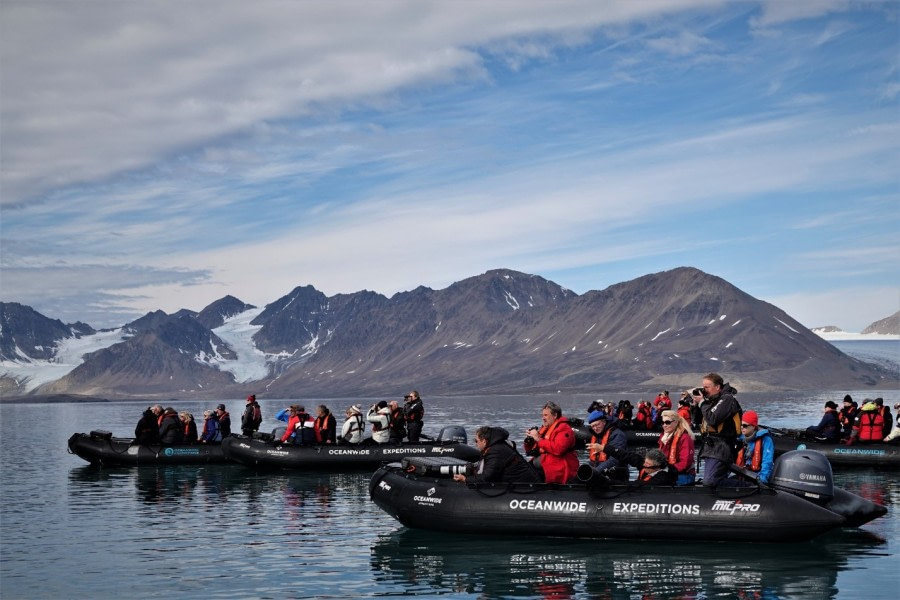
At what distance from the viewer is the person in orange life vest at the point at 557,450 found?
68.7 ft

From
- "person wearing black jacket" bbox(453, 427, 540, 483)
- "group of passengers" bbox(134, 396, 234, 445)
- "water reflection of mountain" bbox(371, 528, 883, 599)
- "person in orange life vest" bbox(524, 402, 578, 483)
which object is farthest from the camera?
"group of passengers" bbox(134, 396, 234, 445)

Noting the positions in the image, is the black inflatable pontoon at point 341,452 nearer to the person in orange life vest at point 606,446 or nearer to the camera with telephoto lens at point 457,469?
the camera with telephoto lens at point 457,469

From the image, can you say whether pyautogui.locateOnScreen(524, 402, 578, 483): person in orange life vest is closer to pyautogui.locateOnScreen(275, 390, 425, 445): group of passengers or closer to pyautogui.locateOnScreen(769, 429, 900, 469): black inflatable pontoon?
pyautogui.locateOnScreen(275, 390, 425, 445): group of passengers

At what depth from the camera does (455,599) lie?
16797 mm

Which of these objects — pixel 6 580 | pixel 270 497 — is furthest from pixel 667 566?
pixel 270 497

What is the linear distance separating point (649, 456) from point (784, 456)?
2868mm

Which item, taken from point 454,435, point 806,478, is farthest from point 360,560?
point 454,435

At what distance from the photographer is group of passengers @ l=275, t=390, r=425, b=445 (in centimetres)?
3550

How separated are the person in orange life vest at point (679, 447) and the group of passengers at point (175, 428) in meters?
22.5

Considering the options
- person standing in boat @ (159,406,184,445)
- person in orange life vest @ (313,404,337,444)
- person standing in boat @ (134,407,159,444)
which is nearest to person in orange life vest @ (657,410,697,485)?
person in orange life vest @ (313,404,337,444)

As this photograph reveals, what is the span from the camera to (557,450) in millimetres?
21078

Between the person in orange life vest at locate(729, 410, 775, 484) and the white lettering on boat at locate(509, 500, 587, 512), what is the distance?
12.2ft

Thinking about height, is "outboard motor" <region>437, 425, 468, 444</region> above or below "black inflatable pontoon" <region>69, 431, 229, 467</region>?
above

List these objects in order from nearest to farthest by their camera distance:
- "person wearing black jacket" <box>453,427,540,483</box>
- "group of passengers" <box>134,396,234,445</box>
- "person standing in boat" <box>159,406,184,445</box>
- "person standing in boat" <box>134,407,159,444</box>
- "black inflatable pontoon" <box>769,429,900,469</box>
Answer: "person wearing black jacket" <box>453,427,540,483</box>, "black inflatable pontoon" <box>769,429,900,469</box>, "person standing in boat" <box>159,406,184,445</box>, "group of passengers" <box>134,396,234,445</box>, "person standing in boat" <box>134,407,159,444</box>
